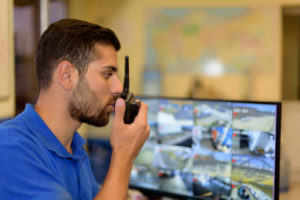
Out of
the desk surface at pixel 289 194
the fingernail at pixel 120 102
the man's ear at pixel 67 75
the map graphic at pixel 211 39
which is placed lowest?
the desk surface at pixel 289 194

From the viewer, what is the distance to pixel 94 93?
1.02 metres

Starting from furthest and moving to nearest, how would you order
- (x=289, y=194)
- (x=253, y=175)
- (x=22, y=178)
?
(x=289, y=194), (x=253, y=175), (x=22, y=178)

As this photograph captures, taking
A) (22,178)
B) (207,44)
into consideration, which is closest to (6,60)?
(22,178)

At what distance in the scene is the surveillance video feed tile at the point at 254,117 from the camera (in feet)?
3.65

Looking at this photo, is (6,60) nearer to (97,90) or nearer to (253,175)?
(97,90)

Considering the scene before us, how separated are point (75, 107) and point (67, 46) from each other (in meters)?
0.17

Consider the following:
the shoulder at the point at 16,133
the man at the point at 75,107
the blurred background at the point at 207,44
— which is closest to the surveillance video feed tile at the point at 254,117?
the man at the point at 75,107

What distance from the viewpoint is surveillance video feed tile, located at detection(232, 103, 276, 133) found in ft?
3.65

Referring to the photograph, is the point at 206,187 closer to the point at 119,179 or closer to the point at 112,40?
the point at 119,179

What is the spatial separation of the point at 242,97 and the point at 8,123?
2982mm

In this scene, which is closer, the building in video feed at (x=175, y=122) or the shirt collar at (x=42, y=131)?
the shirt collar at (x=42, y=131)

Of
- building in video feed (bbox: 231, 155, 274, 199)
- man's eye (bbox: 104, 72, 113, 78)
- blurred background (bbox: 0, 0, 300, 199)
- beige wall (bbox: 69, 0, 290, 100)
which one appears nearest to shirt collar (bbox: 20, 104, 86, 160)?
man's eye (bbox: 104, 72, 113, 78)

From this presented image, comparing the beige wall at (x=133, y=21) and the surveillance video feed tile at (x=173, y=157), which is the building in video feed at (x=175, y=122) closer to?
the surveillance video feed tile at (x=173, y=157)

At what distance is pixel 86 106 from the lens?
3.36ft
